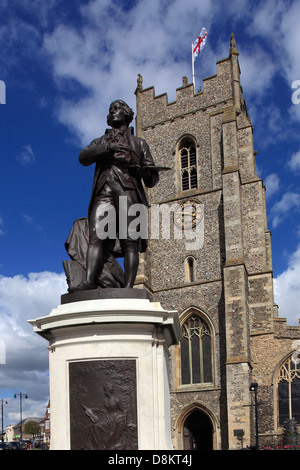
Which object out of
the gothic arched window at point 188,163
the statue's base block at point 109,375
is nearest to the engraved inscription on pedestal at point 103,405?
the statue's base block at point 109,375

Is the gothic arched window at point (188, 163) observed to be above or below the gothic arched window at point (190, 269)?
above

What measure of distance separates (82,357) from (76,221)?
4.72ft

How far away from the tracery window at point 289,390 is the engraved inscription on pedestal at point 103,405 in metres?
18.6

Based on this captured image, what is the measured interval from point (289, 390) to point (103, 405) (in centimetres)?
1884

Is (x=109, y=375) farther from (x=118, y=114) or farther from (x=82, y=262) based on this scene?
(x=118, y=114)

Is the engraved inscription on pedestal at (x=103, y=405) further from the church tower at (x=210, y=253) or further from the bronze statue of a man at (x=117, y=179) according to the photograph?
the church tower at (x=210, y=253)

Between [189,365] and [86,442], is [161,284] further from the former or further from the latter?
[86,442]

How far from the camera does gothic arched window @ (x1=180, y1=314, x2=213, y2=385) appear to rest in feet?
73.4

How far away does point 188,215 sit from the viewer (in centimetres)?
2509

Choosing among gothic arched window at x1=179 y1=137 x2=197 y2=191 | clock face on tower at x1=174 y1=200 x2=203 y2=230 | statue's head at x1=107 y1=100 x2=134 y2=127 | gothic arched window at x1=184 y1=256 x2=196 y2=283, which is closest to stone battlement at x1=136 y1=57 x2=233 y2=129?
gothic arched window at x1=179 y1=137 x2=197 y2=191

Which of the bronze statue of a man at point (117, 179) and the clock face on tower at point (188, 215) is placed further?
the clock face on tower at point (188, 215)

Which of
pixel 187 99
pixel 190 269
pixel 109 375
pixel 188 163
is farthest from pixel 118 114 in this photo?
pixel 187 99

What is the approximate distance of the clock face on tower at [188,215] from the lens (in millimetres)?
24922

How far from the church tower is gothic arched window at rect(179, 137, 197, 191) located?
0.16 feet
